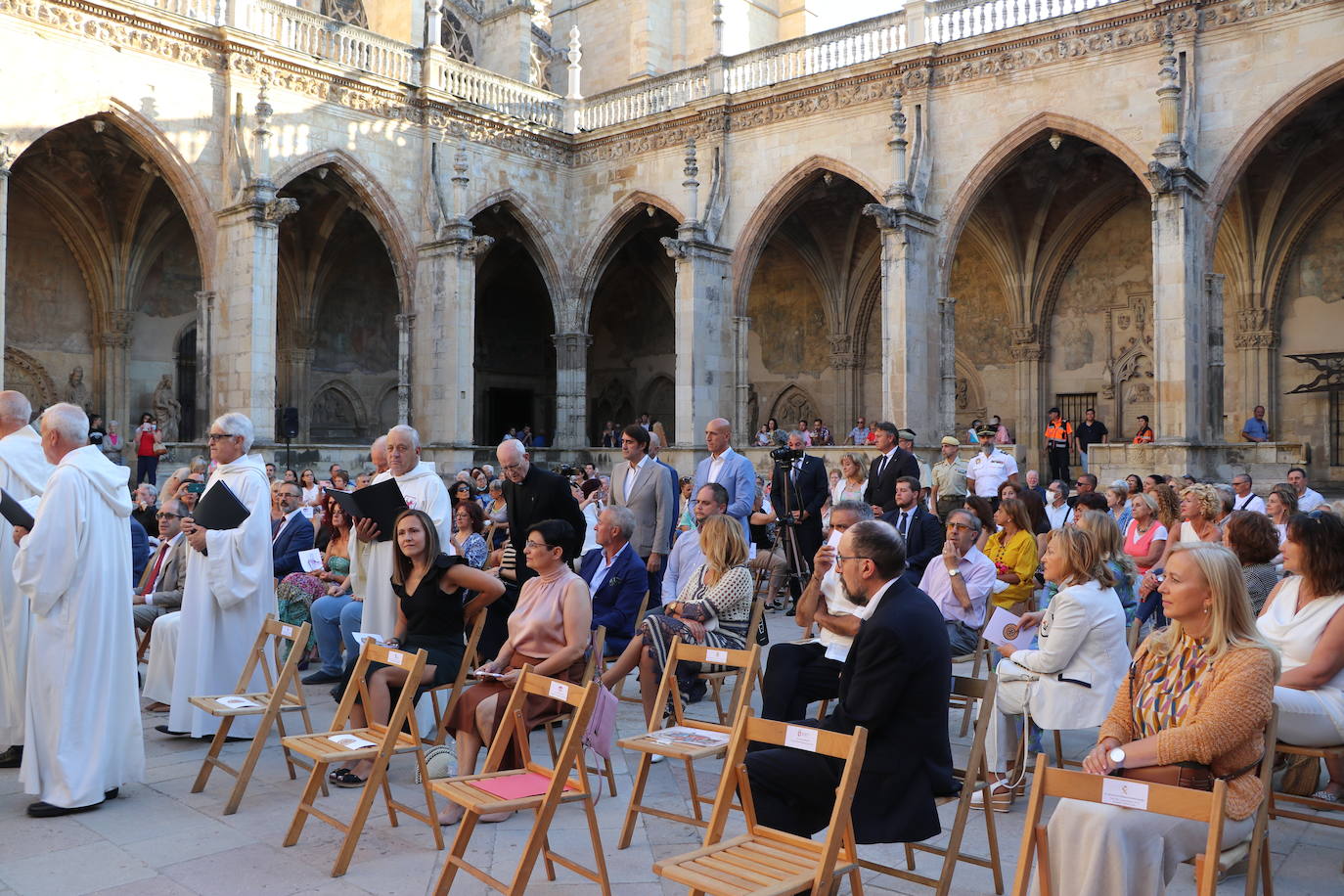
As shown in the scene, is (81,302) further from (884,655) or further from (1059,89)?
(884,655)

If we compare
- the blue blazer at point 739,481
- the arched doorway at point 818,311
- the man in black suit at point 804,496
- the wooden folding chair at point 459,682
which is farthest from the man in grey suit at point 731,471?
the arched doorway at point 818,311

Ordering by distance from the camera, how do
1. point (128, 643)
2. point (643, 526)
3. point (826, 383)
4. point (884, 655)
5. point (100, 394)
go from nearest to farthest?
point (884, 655) → point (128, 643) → point (643, 526) → point (100, 394) → point (826, 383)

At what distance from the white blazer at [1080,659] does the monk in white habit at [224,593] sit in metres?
3.99

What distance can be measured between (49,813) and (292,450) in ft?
45.3

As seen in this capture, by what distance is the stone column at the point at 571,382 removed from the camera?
2197 cm

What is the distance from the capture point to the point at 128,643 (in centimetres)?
496

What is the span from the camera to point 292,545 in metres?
7.74

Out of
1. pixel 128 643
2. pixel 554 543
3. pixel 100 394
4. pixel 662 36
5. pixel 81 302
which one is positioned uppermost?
pixel 662 36

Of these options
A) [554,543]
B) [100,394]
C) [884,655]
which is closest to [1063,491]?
[554,543]

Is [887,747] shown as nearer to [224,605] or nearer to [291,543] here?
[224,605]

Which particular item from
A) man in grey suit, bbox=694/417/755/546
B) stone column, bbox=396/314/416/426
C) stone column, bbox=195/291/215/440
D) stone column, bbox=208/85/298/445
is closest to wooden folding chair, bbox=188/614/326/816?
man in grey suit, bbox=694/417/755/546

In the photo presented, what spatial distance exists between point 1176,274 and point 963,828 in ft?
42.3

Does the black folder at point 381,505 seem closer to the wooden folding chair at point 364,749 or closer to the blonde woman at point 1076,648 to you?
the wooden folding chair at point 364,749

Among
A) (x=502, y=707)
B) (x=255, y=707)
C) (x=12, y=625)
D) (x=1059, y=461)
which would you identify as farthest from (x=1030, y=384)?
(x=12, y=625)
